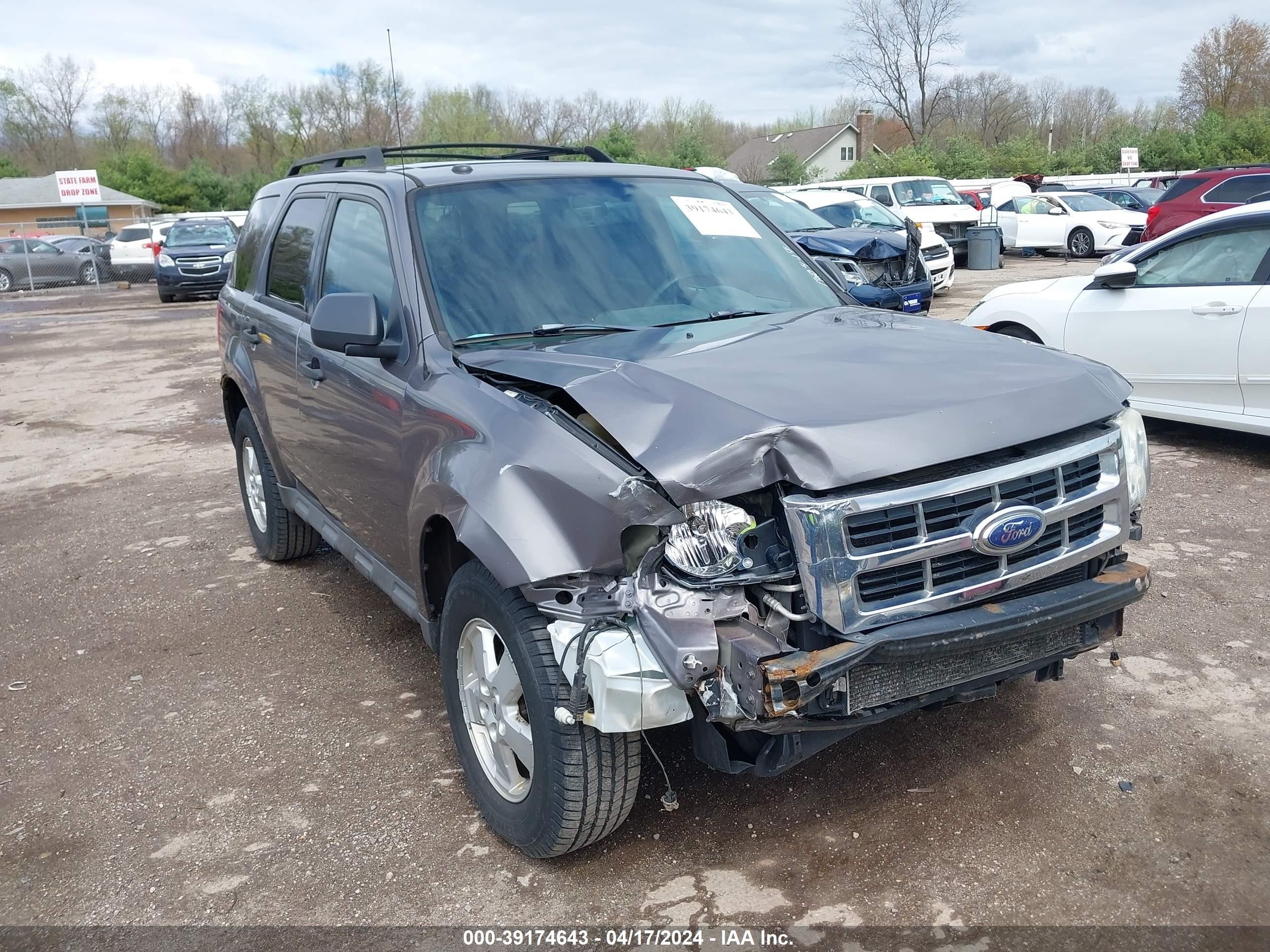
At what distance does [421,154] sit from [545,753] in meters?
3.73

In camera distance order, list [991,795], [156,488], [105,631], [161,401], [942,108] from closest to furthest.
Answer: [991,795] < [105,631] < [156,488] < [161,401] < [942,108]

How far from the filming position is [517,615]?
2816mm

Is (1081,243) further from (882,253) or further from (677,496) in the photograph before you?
(677,496)

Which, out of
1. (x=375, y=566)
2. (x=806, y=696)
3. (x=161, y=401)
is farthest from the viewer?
(x=161, y=401)

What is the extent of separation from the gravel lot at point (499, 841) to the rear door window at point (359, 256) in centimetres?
157

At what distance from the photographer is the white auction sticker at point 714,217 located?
4.21 metres

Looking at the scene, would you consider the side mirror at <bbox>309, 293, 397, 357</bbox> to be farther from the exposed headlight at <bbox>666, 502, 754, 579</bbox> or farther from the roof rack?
the exposed headlight at <bbox>666, 502, 754, 579</bbox>

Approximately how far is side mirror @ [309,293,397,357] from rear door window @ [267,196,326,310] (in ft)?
3.57

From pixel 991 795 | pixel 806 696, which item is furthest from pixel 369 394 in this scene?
pixel 991 795

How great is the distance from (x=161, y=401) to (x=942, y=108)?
6643cm

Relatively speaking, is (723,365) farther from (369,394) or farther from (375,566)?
(375,566)

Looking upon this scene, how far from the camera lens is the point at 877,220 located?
1564 cm

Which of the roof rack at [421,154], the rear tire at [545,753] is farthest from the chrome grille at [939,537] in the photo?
the roof rack at [421,154]

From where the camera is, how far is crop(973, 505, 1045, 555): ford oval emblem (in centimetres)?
271
